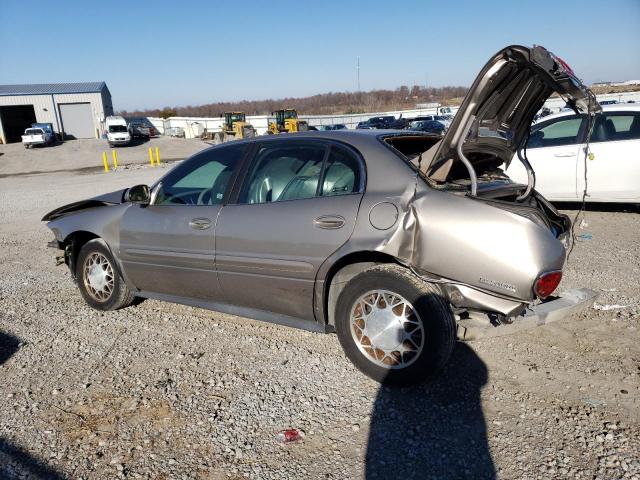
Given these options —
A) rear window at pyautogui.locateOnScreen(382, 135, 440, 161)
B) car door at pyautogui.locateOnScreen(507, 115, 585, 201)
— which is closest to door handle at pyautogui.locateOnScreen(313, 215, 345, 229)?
rear window at pyautogui.locateOnScreen(382, 135, 440, 161)

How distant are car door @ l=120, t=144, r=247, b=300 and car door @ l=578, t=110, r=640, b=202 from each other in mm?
5802

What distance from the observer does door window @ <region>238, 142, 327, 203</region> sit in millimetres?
3655

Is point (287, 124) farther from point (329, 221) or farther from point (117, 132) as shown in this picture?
point (329, 221)

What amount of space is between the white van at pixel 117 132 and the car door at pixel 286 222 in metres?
39.1

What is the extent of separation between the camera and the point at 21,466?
8.74 ft

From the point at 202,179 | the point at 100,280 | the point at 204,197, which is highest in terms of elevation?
the point at 202,179

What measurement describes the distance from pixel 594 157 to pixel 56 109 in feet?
168

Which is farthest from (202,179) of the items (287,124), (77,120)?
(77,120)

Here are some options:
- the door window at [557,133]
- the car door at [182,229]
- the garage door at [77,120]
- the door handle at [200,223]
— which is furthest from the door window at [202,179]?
the garage door at [77,120]

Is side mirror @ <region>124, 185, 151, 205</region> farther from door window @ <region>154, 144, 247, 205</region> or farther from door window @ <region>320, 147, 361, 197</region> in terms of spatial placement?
door window @ <region>320, 147, 361, 197</region>

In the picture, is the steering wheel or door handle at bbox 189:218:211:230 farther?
the steering wheel

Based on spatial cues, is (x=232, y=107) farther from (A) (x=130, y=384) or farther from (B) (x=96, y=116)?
(A) (x=130, y=384)

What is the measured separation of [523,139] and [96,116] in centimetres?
5192

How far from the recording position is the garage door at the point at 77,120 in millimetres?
48781
